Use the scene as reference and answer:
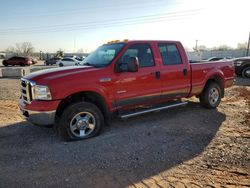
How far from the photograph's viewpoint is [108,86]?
213 inches

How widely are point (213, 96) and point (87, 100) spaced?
4.12 metres

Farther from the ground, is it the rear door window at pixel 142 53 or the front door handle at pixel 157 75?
the rear door window at pixel 142 53

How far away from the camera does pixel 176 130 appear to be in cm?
579

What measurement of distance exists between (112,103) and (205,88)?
3370 mm

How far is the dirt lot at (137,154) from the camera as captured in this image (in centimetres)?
372

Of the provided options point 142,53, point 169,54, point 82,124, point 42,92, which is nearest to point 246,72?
point 169,54

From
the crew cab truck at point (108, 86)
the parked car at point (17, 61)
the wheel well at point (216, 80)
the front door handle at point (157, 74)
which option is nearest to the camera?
the crew cab truck at point (108, 86)

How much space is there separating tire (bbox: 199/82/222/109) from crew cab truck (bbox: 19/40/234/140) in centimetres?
53

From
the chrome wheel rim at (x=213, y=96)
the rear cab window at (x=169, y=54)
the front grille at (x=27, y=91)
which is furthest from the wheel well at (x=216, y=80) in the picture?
the front grille at (x=27, y=91)

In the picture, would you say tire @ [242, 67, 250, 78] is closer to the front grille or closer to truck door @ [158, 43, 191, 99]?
truck door @ [158, 43, 191, 99]

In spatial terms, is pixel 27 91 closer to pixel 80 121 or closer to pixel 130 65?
pixel 80 121

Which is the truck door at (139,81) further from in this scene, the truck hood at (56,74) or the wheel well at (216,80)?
the wheel well at (216,80)

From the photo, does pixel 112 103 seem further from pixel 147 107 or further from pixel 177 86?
pixel 177 86

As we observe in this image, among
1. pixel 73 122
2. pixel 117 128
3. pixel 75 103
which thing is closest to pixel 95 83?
pixel 75 103
